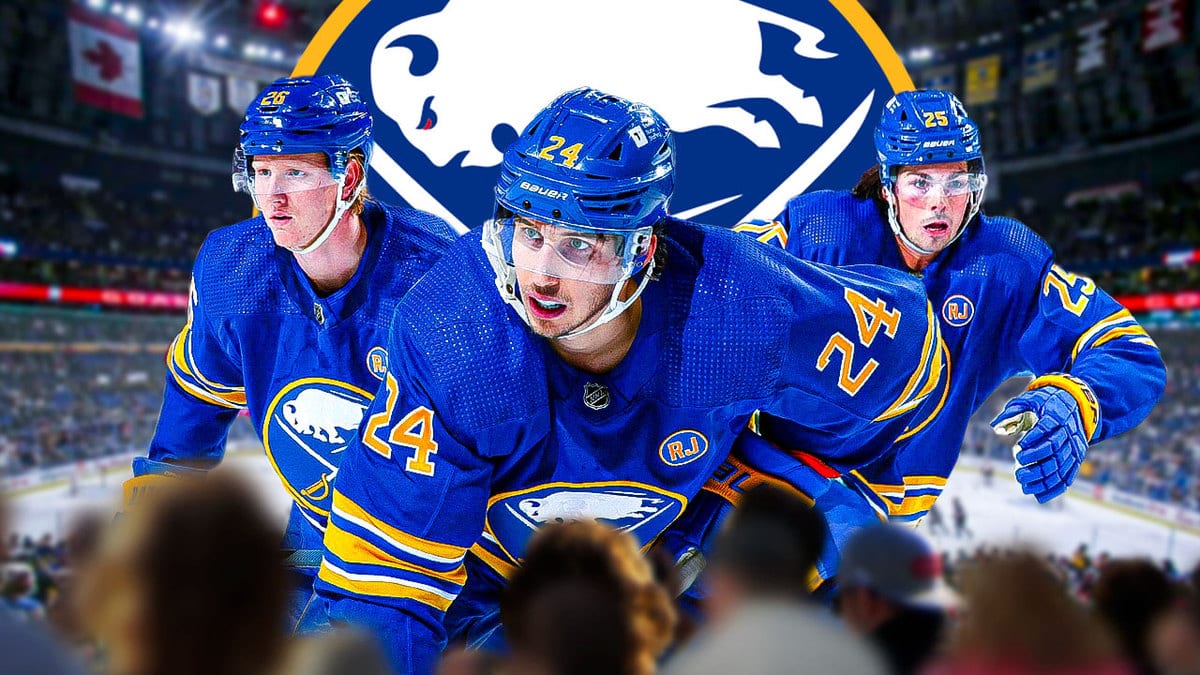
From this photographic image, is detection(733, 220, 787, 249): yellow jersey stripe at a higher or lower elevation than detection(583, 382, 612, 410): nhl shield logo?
higher

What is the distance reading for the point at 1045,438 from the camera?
254 cm

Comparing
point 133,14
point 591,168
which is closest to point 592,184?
point 591,168

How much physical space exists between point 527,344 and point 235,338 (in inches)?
43.8

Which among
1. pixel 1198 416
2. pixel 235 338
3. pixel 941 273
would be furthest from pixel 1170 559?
pixel 235 338

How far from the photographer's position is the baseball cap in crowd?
63.3 inches

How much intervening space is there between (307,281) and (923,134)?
5.30 ft

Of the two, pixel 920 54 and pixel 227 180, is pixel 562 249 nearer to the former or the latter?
pixel 920 54

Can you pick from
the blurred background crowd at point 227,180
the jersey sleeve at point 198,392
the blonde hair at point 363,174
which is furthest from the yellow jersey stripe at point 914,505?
the blurred background crowd at point 227,180

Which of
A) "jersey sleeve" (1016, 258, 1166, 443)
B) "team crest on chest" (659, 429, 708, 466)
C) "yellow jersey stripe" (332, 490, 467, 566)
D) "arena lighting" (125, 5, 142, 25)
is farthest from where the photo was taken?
"arena lighting" (125, 5, 142, 25)

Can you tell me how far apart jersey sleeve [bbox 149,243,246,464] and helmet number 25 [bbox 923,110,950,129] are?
6.29ft

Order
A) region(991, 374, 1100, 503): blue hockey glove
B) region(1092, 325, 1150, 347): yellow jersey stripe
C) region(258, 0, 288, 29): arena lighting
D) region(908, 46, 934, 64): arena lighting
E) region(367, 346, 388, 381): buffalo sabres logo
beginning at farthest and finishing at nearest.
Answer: region(908, 46, 934, 64): arena lighting < region(258, 0, 288, 29): arena lighting < region(1092, 325, 1150, 347): yellow jersey stripe < region(367, 346, 388, 381): buffalo sabres logo < region(991, 374, 1100, 503): blue hockey glove

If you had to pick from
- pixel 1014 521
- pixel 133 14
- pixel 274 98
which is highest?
pixel 274 98

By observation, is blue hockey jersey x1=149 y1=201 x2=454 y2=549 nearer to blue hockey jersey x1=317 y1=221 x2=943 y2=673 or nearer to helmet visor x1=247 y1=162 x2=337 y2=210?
helmet visor x1=247 y1=162 x2=337 y2=210

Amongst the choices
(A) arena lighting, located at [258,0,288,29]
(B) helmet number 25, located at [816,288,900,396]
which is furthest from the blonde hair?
(A) arena lighting, located at [258,0,288,29]
